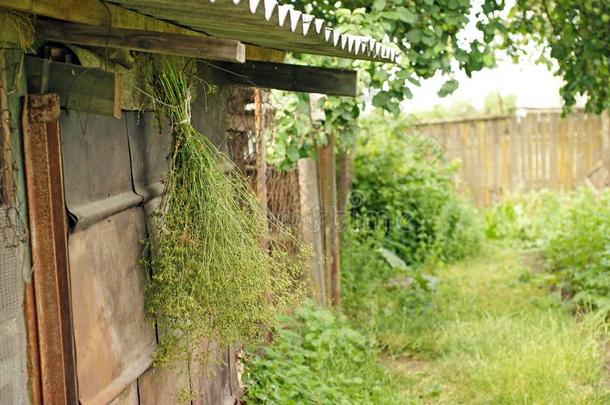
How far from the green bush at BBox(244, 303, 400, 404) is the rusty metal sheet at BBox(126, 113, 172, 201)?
137cm

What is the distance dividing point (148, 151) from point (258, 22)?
3.55 feet

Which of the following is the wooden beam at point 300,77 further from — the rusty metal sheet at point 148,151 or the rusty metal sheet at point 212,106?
the rusty metal sheet at point 148,151

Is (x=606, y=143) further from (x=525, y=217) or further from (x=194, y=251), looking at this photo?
(x=194, y=251)

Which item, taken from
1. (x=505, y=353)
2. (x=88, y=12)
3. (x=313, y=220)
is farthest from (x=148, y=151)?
(x=505, y=353)

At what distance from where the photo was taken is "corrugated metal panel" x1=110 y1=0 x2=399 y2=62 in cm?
231

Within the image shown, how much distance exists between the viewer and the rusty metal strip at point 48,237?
7.80ft

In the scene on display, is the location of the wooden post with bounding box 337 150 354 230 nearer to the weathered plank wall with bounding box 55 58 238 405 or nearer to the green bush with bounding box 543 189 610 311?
the green bush with bounding box 543 189 610 311

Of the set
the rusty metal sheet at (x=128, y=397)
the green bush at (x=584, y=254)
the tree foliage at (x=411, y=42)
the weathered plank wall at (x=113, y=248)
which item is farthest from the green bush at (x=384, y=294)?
the rusty metal sheet at (x=128, y=397)

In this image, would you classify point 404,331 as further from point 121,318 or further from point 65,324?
point 65,324

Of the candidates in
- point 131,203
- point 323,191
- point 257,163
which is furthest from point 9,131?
point 323,191

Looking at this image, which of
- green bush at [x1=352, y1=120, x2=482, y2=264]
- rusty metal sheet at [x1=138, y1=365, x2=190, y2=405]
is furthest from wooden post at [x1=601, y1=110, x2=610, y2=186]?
rusty metal sheet at [x1=138, y1=365, x2=190, y2=405]

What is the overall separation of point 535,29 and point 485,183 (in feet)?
21.3

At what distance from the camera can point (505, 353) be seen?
636 cm

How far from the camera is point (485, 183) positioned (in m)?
13.9
